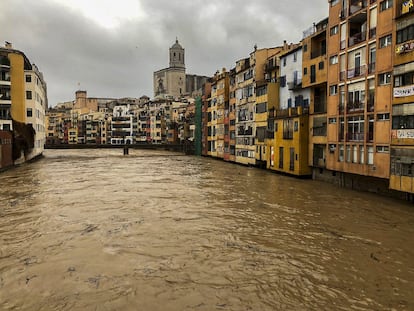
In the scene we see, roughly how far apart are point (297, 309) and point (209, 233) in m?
8.43

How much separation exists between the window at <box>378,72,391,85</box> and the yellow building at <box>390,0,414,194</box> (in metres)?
1.22

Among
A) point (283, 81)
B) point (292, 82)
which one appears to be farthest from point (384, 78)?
point (283, 81)

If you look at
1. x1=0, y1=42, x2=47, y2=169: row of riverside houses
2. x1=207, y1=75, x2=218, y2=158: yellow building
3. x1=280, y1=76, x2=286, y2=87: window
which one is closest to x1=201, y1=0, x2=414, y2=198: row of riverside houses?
x1=280, y1=76, x2=286, y2=87: window

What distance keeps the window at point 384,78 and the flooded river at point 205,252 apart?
9.57m

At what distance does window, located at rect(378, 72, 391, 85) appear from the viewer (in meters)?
28.7

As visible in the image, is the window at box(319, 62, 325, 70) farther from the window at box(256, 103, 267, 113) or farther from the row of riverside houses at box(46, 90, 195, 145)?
the row of riverside houses at box(46, 90, 195, 145)

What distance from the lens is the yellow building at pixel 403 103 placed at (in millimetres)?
25734

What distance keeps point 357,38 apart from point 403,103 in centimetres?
917

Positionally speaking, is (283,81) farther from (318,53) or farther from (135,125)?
(135,125)

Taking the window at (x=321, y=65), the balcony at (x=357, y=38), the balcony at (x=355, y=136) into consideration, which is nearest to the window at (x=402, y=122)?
the balcony at (x=355, y=136)

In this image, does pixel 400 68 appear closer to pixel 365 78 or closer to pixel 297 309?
pixel 365 78

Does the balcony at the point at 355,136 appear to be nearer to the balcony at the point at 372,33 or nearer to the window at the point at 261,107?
the balcony at the point at 372,33

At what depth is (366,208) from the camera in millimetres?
25547

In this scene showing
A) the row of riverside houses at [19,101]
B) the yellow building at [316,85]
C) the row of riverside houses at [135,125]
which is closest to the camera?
the yellow building at [316,85]
